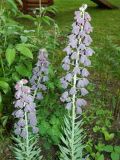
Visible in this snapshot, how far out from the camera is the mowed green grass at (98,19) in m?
7.07

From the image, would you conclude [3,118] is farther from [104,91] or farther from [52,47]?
[104,91]

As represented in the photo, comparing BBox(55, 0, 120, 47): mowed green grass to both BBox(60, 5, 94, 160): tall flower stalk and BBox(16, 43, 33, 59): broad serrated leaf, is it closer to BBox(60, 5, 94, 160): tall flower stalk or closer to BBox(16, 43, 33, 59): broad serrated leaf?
BBox(60, 5, 94, 160): tall flower stalk

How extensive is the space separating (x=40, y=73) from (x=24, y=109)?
1.45 ft

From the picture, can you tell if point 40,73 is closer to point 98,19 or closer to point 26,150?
point 26,150

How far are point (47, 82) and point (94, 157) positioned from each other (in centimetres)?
86

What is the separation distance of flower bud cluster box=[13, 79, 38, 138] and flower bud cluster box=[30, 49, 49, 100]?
261 mm

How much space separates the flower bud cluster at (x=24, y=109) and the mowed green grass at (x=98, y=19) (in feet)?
10.2

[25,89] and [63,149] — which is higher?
[25,89]

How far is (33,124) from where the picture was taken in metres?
3.38

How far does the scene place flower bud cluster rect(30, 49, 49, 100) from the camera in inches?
134

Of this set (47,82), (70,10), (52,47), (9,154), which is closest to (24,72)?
(47,82)

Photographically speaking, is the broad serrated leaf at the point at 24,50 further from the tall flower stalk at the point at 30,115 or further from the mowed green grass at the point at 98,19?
the mowed green grass at the point at 98,19

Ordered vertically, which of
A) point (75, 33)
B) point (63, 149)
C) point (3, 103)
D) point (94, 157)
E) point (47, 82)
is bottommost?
point (94, 157)

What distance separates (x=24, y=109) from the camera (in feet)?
10.4
